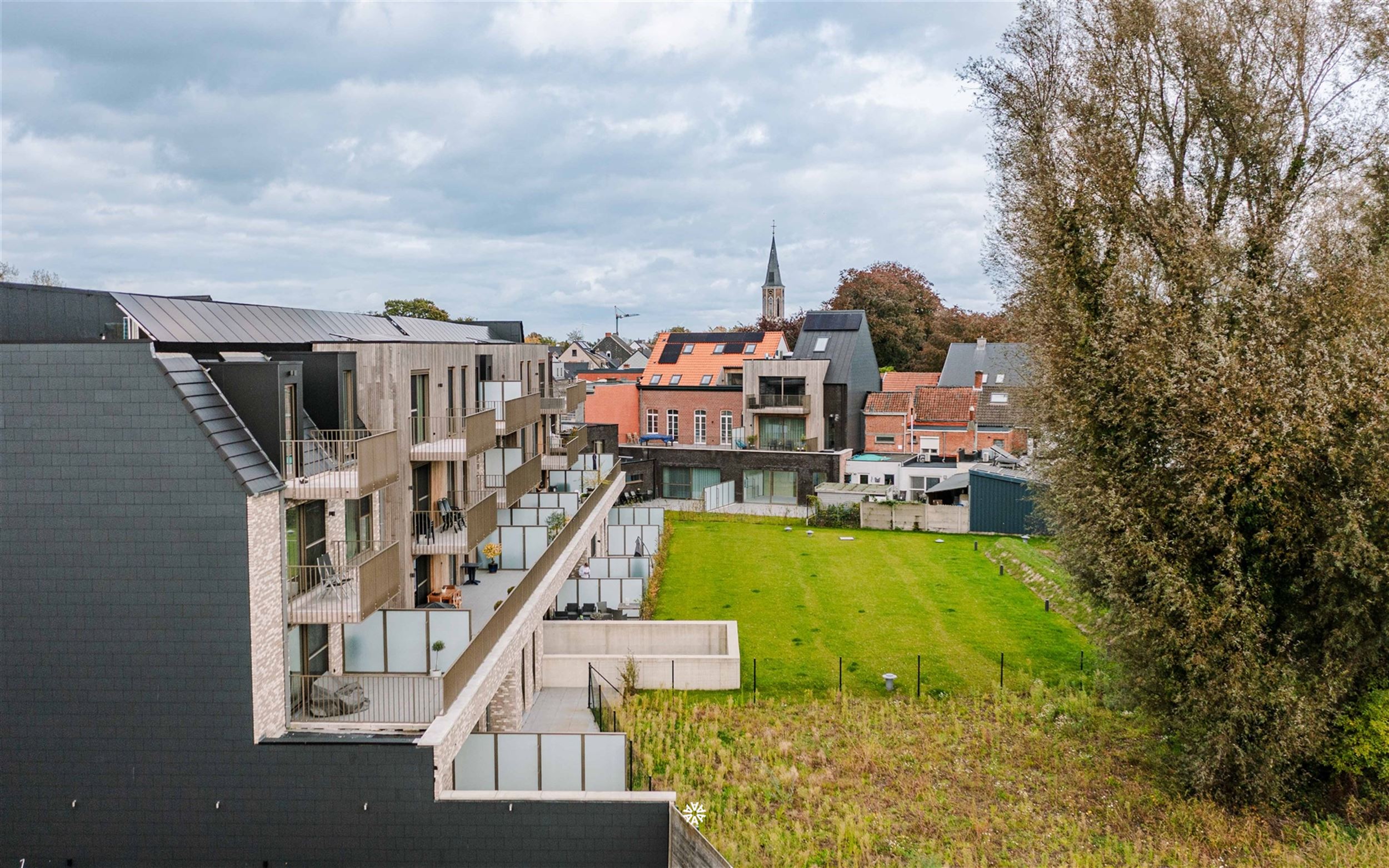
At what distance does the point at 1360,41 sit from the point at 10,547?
1889cm

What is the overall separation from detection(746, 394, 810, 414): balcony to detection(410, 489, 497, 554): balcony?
2276 centimetres

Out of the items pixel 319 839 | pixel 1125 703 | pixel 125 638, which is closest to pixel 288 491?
pixel 125 638

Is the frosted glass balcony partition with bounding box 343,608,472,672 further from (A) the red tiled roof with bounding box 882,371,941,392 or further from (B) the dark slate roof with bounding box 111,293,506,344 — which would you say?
(A) the red tiled roof with bounding box 882,371,941,392

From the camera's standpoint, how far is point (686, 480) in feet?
128

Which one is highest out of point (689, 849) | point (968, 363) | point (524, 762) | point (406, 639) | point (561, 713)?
point (968, 363)

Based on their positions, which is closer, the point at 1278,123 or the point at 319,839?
the point at 319,839

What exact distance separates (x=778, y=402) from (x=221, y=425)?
2956 cm

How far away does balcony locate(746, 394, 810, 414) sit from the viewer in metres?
38.2

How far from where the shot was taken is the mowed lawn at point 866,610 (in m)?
18.2

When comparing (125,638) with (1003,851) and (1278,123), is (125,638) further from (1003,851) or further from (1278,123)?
(1278,123)

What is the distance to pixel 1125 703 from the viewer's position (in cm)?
1356

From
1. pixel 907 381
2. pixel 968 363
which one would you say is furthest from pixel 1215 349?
pixel 907 381

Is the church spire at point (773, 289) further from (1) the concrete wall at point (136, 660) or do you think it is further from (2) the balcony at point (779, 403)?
(1) the concrete wall at point (136, 660)

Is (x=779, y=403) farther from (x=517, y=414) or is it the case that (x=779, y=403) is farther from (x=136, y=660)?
(x=136, y=660)
